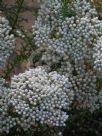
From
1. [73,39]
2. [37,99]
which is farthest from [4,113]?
[73,39]

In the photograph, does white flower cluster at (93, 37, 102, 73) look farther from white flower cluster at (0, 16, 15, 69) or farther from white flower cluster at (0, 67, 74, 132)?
white flower cluster at (0, 16, 15, 69)

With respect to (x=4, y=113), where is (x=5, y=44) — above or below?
above

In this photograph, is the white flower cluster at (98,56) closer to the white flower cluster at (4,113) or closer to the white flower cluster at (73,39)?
the white flower cluster at (73,39)

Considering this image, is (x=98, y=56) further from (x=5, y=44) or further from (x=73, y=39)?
(x=5, y=44)

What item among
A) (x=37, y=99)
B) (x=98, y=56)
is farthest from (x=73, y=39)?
(x=37, y=99)

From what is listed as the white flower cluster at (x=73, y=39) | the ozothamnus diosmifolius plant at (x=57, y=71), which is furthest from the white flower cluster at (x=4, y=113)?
the white flower cluster at (x=73, y=39)

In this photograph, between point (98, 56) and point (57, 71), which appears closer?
point (98, 56)

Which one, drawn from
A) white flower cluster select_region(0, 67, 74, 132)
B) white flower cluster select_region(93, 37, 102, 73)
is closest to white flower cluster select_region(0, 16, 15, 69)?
white flower cluster select_region(0, 67, 74, 132)
